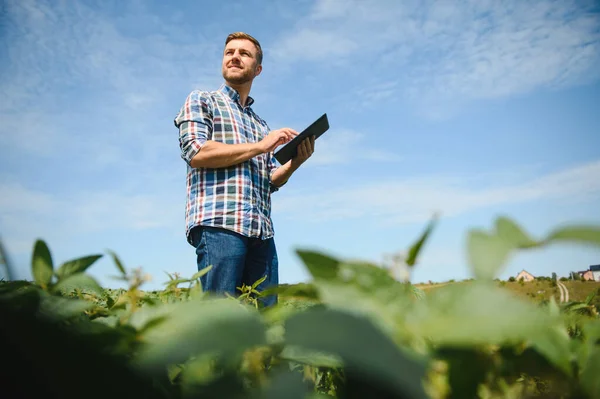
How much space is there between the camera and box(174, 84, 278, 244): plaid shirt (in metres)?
3.15

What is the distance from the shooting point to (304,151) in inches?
141

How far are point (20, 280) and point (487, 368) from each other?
61cm

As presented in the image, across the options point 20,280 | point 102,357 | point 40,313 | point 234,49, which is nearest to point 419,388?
point 102,357

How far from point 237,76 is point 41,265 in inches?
142

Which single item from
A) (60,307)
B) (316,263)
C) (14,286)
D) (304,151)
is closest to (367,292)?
(316,263)

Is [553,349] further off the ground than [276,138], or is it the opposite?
[276,138]

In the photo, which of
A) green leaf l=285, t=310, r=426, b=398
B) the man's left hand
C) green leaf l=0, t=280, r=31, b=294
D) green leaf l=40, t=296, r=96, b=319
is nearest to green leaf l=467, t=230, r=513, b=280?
green leaf l=285, t=310, r=426, b=398

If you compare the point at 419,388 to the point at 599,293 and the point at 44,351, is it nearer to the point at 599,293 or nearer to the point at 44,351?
the point at 44,351

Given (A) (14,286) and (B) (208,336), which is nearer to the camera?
(B) (208,336)

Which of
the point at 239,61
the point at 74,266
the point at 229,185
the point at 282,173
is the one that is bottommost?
the point at 74,266

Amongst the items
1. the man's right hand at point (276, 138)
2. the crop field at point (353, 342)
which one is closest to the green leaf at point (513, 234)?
the crop field at point (353, 342)

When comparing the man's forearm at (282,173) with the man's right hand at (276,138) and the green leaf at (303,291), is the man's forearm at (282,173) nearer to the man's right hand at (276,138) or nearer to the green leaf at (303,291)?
the man's right hand at (276,138)

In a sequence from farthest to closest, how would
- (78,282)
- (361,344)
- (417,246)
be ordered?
1. (78,282)
2. (417,246)
3. (361,344)

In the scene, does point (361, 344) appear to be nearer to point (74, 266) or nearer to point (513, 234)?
point (513, 234)
